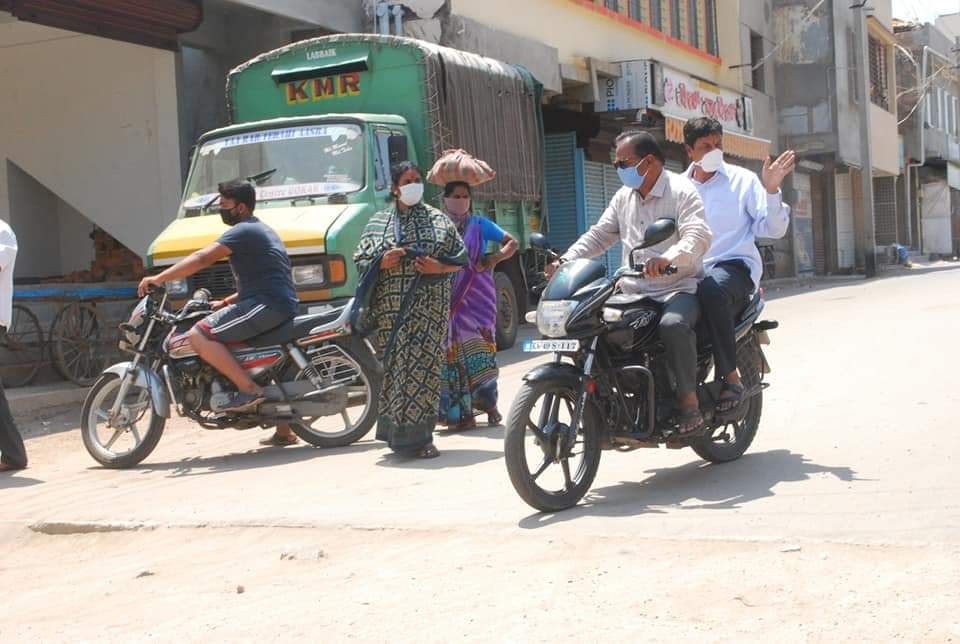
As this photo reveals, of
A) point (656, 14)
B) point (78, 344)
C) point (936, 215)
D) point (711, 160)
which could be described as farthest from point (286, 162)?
point (936, 215)

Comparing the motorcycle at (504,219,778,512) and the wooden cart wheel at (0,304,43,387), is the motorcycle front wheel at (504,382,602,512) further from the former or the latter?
the wooden cart wheel at (0,304,43,387)

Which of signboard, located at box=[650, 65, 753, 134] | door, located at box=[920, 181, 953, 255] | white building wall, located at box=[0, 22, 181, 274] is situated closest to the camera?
white building wall, located at box=[0, 22, 181, 274]

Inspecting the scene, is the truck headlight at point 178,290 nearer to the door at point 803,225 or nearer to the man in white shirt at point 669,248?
the man in white shirt at point 669,248

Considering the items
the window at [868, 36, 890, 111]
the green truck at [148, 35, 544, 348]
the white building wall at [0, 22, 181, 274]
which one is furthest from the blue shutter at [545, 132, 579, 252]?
the window at [868, 36, 890, 111]

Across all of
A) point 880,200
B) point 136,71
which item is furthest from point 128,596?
point 880,200

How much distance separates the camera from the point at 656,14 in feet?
84.1

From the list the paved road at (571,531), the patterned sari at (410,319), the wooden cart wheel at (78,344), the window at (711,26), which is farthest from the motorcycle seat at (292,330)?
the window at (711,26)

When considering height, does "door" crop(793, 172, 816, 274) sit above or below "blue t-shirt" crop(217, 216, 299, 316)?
above

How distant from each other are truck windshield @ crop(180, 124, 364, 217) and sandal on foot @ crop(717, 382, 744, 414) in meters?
5.14

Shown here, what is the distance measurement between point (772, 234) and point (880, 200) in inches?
1599

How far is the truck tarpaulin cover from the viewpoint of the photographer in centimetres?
1222

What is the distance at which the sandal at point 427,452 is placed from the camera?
24.4 ft

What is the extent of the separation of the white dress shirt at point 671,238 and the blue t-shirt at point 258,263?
2391 mm

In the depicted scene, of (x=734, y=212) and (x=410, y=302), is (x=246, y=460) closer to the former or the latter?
(x=410, y=302)
